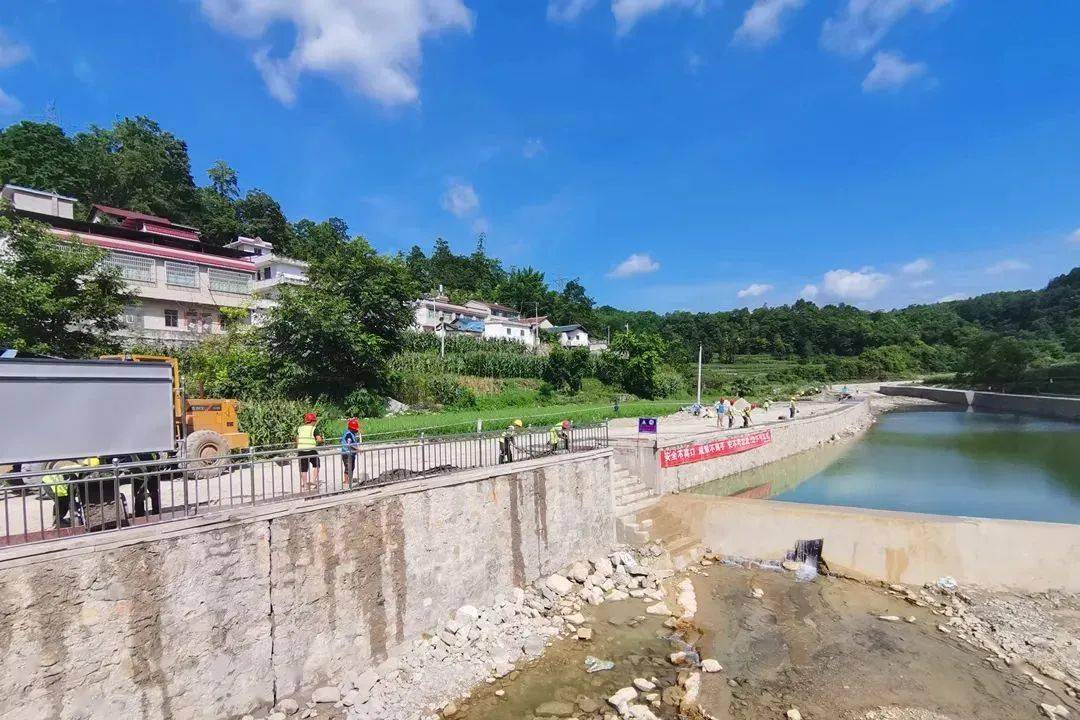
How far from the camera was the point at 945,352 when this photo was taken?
95625 mm

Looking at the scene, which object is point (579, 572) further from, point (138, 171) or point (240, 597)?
point (138, 171)

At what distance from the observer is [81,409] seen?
25.0 ft

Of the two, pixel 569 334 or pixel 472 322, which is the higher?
pixel 472 322

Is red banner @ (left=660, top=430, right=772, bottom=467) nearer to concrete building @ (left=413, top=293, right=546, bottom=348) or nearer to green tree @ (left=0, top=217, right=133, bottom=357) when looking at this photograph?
green tree @ (left=0, top=217, right=133, bottom=357)

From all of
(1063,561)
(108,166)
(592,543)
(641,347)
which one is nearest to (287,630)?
(592,543)

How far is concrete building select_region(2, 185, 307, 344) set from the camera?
30531 millimetres

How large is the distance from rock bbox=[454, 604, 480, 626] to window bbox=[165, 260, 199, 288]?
32.0 metres

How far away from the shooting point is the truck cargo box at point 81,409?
7047mm

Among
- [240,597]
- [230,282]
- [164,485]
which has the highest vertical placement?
[230,282]

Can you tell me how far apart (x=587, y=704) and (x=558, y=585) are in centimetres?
397

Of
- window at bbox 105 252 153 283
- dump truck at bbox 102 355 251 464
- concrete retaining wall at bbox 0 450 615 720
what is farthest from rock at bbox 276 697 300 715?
window at bbox 105 252 153 283

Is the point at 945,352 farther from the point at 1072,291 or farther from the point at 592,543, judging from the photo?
the point at 592,543

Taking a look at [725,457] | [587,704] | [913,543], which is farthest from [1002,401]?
[587,704]

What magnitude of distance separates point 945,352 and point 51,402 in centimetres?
11988
